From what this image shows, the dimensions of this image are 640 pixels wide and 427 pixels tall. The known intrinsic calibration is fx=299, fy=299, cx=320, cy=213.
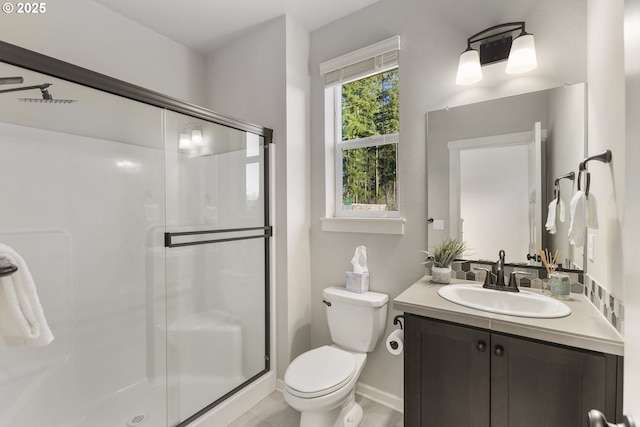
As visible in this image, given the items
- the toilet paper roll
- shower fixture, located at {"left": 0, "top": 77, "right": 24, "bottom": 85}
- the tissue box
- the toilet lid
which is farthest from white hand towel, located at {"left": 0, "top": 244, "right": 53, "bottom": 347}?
the tissue box

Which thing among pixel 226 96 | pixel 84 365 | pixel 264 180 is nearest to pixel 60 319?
pixel 84 365

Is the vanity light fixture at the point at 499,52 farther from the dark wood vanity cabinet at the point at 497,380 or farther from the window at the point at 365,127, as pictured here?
the dark wood vanity cabinet at the point at 497,380

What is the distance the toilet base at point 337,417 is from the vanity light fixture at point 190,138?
1.62 meters

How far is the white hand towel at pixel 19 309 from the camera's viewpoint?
2.27ft

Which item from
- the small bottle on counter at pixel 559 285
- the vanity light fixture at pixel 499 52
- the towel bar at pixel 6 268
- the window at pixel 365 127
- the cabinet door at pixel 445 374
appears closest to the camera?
the towel bar at pixel 6 268

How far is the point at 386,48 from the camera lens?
1977 millimetres

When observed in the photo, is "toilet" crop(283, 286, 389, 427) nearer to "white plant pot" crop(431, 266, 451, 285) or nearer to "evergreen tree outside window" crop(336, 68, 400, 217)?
"white plant pot" crop(431, 266, 451, 285)

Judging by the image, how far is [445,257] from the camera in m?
1.70

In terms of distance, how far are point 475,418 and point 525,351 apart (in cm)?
36

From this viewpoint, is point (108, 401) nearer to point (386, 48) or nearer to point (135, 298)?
point (135, 298)

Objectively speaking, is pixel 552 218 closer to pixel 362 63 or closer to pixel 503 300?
pixel 503 300

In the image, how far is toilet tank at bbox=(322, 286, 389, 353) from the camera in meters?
1.86

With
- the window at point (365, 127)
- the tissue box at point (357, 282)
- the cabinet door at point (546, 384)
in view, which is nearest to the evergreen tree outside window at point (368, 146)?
the window at point (365, 127)

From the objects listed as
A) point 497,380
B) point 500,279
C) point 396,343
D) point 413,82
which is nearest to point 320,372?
point 396,343
